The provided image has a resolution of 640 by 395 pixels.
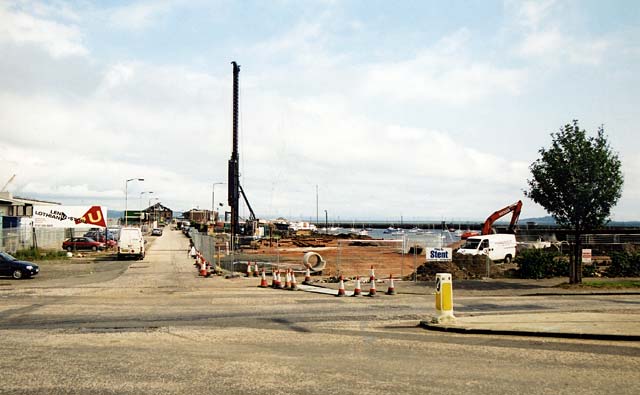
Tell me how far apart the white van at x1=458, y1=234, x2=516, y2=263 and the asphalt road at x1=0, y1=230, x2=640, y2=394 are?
19.8m

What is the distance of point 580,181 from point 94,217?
172 ft

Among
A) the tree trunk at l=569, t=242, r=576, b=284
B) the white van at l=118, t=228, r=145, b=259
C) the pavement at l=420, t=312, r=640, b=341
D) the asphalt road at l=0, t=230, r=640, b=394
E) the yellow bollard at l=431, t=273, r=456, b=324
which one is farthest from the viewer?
the white van at l=118, t=228, r=145, b=259

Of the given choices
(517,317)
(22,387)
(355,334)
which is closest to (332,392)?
(22,387)

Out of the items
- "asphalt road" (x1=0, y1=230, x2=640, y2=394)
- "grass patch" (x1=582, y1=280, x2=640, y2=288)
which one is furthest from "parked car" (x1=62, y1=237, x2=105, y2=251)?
"grass patch" (x1=582, y1=280, x2=640, y2=288)

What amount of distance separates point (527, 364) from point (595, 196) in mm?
18247

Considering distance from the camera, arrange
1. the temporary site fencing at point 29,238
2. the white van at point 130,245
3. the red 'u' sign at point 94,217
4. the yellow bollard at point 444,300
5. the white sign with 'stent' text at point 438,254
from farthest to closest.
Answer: the red 'u' sign at point 94,217, the white van at point 130,245, the temporary site fencing at point 29,238, the white sign with 'stent' text at point 438,254, the yellow bollard at point 444,300

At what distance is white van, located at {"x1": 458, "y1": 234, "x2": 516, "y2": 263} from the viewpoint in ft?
127

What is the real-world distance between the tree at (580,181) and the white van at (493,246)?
12.6m

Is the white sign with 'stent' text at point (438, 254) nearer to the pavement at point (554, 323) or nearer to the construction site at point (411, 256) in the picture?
the construction site at point (411, 256)

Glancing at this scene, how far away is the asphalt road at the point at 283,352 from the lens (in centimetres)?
805

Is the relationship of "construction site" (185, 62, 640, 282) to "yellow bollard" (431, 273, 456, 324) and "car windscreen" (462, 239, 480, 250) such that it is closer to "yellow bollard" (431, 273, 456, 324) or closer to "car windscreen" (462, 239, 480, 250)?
"car windscreen" (462, 239, 480, 250)

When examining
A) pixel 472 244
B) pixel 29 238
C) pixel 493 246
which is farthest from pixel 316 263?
pixel 29 238

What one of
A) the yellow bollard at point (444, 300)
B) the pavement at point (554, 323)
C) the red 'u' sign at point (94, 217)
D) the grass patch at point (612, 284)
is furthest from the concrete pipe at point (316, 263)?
the red 'u' sign at point (94, 217)

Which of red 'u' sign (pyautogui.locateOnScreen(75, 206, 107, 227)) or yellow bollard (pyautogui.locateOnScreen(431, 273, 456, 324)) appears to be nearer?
yellow bollard (pyautogui.locateOnScreen(431, 273, 456, 324))
